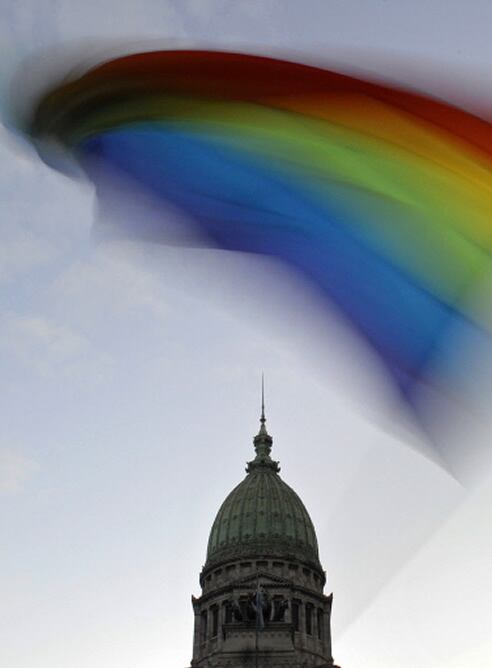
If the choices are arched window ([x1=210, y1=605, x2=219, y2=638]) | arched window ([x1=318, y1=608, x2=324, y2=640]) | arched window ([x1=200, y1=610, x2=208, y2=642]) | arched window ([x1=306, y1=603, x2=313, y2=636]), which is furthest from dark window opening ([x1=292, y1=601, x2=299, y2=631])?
arched window ([x1=200, y1=610, x2=208, y2=642])

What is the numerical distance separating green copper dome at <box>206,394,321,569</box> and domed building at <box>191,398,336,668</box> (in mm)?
95

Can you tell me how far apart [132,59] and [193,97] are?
1252 mm

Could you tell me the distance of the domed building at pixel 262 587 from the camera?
64.3m

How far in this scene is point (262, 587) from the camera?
7212 centimetres

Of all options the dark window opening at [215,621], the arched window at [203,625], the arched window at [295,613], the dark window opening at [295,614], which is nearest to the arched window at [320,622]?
the arched window at [295,613]

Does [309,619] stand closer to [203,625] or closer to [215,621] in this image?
[215,621]

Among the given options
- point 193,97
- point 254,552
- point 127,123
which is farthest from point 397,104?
point 254,552

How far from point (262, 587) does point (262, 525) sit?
856cm

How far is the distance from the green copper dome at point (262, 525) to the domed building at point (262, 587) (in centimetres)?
9

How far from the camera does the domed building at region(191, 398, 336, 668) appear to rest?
6431cm

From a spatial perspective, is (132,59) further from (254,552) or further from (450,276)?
(254,552)

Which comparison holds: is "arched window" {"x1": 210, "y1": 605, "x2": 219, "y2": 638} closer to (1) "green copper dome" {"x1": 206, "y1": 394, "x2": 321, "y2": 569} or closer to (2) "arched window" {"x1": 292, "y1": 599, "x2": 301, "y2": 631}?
(1) "green copper dome" {"x1": 206, "y1": 394, "x2": 321, "y2": 569}

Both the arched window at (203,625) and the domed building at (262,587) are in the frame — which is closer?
the domed building at (262,587)

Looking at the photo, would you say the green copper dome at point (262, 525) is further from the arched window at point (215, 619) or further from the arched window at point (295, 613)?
the arched window at point (215, 619)
